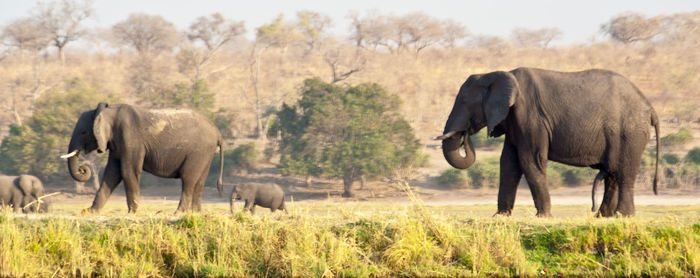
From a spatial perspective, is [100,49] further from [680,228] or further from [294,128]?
[680,228]

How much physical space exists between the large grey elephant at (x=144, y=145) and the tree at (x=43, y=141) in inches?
911

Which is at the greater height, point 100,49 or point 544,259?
point 100,49

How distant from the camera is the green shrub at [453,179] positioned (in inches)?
1302

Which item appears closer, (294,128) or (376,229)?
(376,229)

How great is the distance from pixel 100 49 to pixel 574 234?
6962 cm

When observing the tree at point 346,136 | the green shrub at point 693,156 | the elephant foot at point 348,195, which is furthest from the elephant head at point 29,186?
A: the green shrub at point 693,156

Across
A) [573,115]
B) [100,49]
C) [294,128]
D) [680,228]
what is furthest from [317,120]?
[100,49]

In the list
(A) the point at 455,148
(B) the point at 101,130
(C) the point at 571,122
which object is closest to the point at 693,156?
(C) the point at 571,122

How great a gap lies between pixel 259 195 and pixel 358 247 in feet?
44.4

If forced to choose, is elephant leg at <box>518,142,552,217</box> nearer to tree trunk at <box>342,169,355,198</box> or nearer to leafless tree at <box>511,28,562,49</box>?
tree trunk at <box>342,169,355,198</box>

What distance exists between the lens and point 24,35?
55.5 m

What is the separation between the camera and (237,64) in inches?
2413

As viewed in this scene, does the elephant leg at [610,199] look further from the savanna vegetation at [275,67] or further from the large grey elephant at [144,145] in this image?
the savanna vegetation at [275,67]

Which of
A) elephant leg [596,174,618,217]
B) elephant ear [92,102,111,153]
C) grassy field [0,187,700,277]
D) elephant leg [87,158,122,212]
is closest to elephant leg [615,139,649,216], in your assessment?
elephant leg [596,174,618,217]
